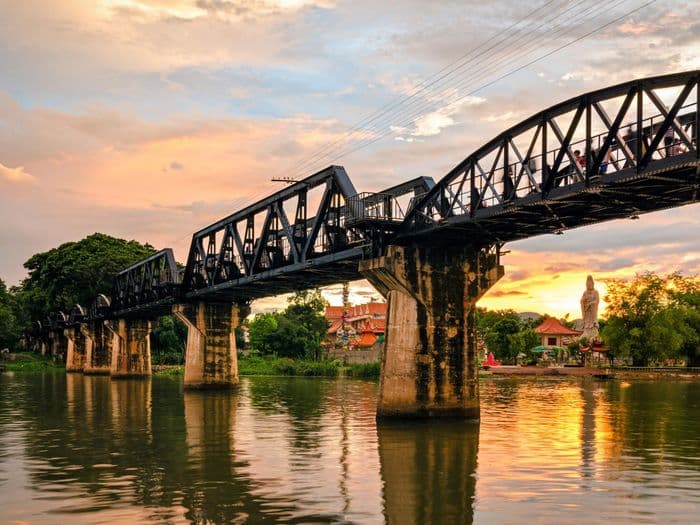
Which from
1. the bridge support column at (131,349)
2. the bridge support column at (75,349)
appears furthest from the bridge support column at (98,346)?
the bridge support column at (75,349)

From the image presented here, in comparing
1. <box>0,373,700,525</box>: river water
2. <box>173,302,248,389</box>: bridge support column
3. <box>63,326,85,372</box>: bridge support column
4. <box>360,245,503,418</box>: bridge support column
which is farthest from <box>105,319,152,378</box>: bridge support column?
<box>360,245,503,418</box>: bridge support column

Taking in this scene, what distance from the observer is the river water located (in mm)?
21469

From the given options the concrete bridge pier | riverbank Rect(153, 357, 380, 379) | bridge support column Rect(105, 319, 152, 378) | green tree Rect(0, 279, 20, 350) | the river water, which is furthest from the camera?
the concrete bridge pier

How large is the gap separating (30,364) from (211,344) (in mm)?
83250

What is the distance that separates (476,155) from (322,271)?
65.3 ft

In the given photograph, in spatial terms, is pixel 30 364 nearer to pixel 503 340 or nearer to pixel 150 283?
pixel 150 283

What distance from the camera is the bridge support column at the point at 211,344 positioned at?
7600 centimetres

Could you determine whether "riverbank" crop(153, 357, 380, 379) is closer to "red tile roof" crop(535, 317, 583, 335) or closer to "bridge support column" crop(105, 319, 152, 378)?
"bridge support column" crop(105, 319, 152, 378)

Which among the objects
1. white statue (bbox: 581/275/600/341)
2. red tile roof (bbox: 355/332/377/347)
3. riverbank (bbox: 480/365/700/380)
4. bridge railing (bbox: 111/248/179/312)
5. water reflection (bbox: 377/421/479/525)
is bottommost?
riverbank (bbox: 480/365/700/380)

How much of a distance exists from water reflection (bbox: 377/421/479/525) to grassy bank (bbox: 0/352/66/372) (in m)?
117

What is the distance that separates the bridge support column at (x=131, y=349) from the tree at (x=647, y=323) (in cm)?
6362

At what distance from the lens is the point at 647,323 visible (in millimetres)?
111375

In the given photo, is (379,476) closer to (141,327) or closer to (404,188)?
(404,188)

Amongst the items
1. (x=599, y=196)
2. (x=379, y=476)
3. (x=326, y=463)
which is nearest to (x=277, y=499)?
(x=379, y=476)
